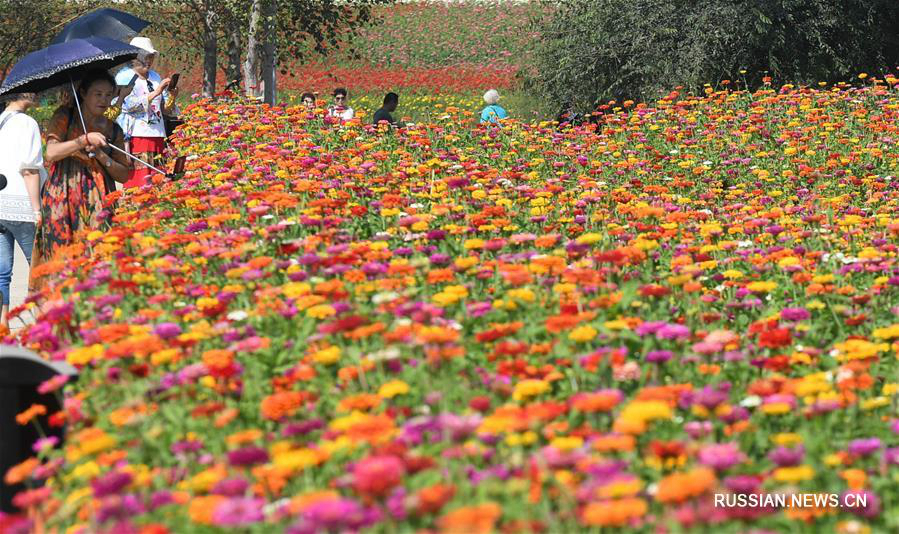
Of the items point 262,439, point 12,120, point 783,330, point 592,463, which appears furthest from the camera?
point 12,120

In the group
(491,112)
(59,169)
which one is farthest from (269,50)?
(59,169)

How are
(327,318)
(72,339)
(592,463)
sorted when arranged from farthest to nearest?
(72,339) < (327,318) < (592,463)

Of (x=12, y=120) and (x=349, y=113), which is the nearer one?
(x=12, y=120)

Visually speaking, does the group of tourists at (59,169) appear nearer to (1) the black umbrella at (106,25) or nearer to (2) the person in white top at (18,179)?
(2) the person in white top at (18,179)

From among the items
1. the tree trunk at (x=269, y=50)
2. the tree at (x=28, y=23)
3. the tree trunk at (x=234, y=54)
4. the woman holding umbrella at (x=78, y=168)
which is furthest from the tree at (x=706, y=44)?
the tree at (x=28, y=23)

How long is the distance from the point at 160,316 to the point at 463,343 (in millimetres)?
1159

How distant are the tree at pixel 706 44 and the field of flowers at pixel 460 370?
9482 millimetres

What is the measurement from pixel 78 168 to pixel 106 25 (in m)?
3.64

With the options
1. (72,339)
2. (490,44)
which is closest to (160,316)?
(72,339)

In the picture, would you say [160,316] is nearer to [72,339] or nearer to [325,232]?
[72,339]

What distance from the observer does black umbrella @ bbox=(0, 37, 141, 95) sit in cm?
665

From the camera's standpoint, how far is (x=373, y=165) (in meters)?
7.65

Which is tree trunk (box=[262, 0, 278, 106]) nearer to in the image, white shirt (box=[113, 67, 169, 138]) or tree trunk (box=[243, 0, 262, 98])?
tree trunk (box=[243, 0, 262, 98])

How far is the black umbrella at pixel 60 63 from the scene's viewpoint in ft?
21.8
